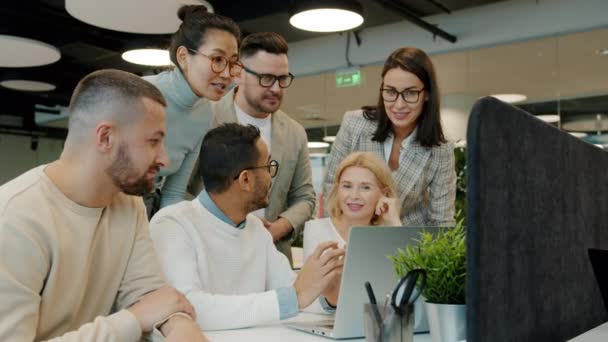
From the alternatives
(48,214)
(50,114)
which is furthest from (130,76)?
(50,114)

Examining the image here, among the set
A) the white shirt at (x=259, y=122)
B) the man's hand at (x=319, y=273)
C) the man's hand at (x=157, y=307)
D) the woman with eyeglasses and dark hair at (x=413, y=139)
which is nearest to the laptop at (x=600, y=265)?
the man's hand at (x=319, y=273)

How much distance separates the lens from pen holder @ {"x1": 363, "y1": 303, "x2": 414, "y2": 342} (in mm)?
1081

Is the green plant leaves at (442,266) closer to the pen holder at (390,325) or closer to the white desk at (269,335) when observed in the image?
the pen holder at (390,325)

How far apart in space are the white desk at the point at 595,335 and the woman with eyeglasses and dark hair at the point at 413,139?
118cm

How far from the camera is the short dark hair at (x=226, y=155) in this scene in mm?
1936

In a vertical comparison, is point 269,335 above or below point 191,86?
below

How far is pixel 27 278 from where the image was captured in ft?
3.91

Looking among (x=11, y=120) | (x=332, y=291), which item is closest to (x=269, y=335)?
(x=332, y=291)

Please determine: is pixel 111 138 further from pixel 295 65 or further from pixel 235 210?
pixel 295 65

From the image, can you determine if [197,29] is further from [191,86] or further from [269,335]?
[269,335]

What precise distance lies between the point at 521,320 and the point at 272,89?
1767 millimetres

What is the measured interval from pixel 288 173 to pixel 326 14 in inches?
89.4

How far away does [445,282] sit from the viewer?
1112 mm

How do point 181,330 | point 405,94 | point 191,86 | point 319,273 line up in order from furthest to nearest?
1. point 405,94
2. point 191,86
3. point 319,273
4. point 181,330
